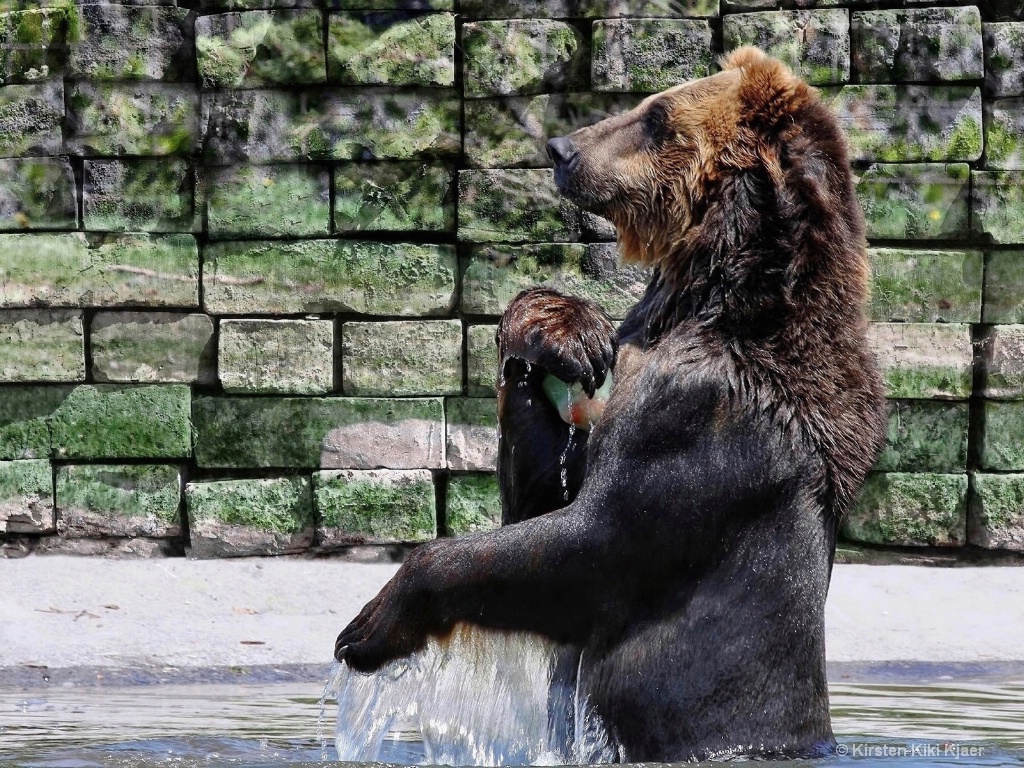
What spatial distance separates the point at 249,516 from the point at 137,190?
1.64 meters

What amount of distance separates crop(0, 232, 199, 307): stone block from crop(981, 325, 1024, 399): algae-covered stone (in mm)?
3792

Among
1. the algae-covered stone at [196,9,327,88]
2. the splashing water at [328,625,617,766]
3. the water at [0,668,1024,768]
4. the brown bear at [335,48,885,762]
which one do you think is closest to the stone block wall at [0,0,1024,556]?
the algae-covered stone at [196,9,327,88]

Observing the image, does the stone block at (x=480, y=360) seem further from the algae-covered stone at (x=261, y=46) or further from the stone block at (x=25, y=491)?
the stone block at (x=25, y=491)

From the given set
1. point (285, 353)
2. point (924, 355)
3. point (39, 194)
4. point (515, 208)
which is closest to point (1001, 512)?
point (924, 355)

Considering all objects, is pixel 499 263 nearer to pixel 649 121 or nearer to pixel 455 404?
pixel 455 404

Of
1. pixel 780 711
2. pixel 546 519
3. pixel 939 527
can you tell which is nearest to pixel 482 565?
pixel 546 519

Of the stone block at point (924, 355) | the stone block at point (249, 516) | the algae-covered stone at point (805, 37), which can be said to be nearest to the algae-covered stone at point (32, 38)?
the stone block at point (249, 516)

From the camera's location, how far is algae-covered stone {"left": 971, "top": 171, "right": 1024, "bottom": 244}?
7266 mm

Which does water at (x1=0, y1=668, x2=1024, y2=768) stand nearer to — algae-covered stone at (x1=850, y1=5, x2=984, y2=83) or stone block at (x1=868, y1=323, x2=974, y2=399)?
stone block at (x1=868, y1=323, x2=974, y2=399)

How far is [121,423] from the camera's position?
24.2 feet

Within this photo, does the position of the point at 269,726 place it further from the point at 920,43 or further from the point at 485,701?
the point at 920,43

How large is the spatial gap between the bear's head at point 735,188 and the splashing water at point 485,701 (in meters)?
0.85

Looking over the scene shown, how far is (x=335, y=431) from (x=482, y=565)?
4.21 meters

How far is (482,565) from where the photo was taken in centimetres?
319
